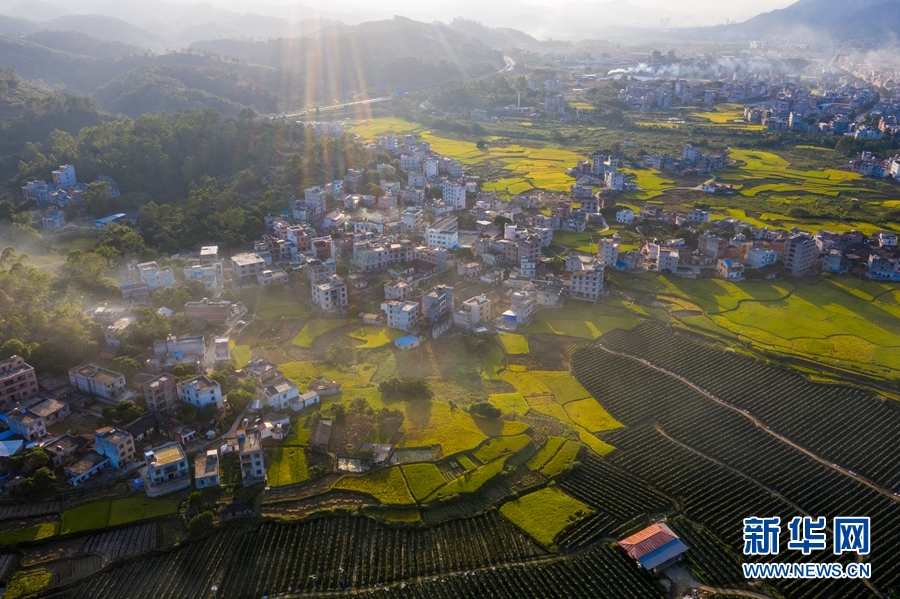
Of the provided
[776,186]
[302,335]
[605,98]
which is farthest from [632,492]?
[605,98]

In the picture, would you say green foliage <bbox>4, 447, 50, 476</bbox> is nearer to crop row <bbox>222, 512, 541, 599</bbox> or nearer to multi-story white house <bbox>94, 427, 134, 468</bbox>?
multi-story white house <bbox>94, 427, 134, 468</bbox>

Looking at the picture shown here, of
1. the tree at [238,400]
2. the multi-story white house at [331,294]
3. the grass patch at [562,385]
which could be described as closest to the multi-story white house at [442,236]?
the multi-story white house at [331,294]

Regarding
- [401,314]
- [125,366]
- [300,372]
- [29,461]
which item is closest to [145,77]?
[125,366]

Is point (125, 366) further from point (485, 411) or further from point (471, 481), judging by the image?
point (471, 481)

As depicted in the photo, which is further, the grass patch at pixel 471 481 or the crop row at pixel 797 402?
the crop row at pixel 797 402

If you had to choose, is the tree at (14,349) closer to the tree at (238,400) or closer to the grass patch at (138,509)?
the tree at (238,400)

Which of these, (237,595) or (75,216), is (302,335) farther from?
(75,216)

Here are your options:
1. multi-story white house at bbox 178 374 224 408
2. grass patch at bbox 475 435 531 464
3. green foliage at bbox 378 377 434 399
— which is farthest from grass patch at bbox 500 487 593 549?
multi-story white house at bbox 178 374 224 408
